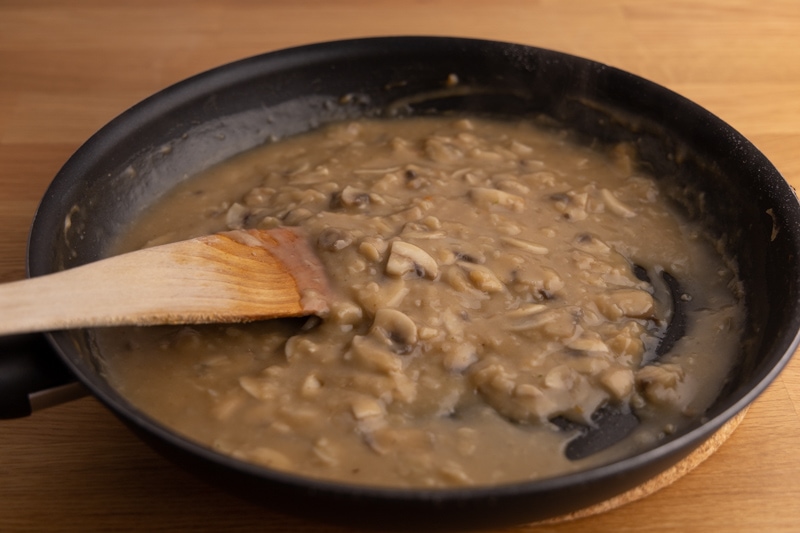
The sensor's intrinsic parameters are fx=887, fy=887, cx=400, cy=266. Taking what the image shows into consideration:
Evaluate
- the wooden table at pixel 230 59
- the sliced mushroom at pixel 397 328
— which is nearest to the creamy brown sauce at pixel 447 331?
the sliced mushroom at pixel 397 328

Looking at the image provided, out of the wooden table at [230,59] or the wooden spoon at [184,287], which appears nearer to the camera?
the wooden spoon at [184,287]

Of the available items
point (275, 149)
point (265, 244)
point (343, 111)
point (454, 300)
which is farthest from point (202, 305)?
point (343, 111)

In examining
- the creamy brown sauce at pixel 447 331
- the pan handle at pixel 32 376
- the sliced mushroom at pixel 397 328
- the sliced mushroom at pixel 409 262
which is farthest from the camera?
the sliced mushroom at pixel 409 262

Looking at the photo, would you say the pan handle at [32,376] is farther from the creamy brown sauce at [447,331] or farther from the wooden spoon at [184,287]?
the creamy brown sauce at [447,331]

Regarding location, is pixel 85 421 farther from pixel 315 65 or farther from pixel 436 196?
pixel 315 65

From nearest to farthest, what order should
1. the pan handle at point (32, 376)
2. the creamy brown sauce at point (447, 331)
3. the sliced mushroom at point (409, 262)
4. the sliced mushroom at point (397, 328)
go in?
the pan handle at point (32, 376) → the creamy brown sauce at point (447, 331) → the sliced mushroom at point (397, 328) → the sliced mushroom at point (409, 262)

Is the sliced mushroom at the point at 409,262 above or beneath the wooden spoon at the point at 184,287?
beneath

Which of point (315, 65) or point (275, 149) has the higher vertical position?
point (315, 65)

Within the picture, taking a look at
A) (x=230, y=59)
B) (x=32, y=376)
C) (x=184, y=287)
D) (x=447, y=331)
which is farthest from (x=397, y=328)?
(x=230, y=59)
